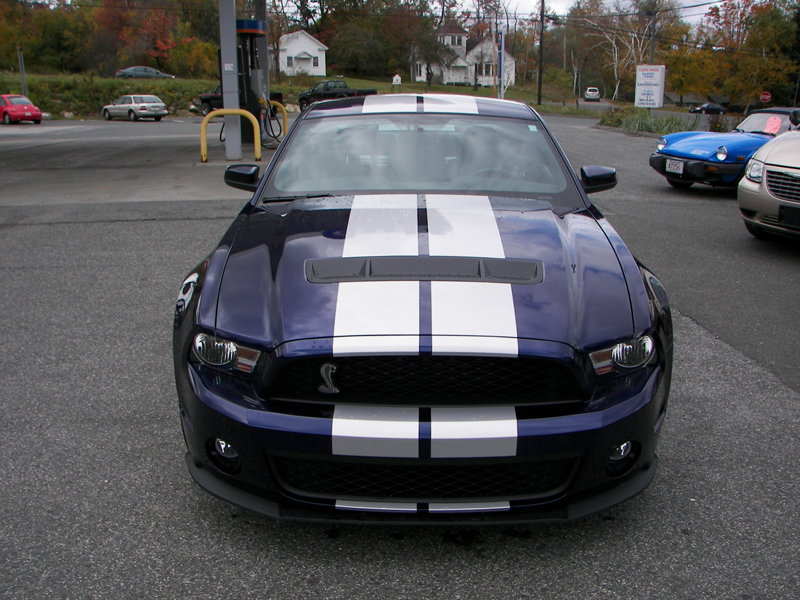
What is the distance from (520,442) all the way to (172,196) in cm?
867

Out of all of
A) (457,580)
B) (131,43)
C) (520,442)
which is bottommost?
(457,580)

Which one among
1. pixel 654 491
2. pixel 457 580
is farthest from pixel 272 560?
pixel 654 491

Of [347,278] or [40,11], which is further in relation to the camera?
[40,11]

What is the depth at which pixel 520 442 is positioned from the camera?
6.78ft

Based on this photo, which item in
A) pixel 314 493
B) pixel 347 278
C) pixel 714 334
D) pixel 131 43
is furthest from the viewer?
pixel 131 43

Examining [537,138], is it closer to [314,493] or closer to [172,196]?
[314,493]

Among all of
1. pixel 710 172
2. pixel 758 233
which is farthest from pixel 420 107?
pixel 710 172

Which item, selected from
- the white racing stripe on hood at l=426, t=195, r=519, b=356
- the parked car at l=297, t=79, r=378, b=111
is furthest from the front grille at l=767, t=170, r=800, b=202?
the parked car at l=297, t=79, r=378, b=111

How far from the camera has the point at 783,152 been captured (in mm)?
6438

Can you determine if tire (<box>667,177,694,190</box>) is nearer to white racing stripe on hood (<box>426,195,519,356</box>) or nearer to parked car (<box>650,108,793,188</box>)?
parked car (<box>650,108,793,188</box>)

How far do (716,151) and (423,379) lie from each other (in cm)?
915

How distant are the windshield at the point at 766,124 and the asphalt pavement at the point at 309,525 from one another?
213 inches

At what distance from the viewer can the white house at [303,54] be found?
3216 inches

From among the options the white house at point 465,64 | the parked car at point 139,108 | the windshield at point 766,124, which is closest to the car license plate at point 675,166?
the windshield at point 766,124
